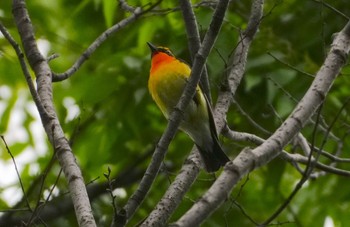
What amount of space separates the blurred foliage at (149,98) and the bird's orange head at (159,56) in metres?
0.09

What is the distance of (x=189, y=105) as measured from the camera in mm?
5297

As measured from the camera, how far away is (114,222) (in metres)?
3.43

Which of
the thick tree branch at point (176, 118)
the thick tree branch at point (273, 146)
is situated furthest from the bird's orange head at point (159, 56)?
the thick tree branch at point (273, 146)

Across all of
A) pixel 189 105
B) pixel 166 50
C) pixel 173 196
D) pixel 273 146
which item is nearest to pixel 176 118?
pixel 173 196

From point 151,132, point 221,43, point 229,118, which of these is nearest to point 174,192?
point 221,43

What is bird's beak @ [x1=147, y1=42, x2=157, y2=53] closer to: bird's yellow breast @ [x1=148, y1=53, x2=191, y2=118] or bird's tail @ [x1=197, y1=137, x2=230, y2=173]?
bird's yellow breast @ [x1=148, y1=53, x2=191, y2=118]

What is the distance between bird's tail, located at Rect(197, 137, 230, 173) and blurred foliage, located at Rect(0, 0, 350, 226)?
21cm

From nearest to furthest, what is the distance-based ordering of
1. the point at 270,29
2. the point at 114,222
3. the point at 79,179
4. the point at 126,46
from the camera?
1. the point at 114,222
2. the point at 79,179
3. the point at 270,29
4. the point at 126,46

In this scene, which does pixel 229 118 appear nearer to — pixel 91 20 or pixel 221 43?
pixel 221 43

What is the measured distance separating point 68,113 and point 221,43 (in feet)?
4.79

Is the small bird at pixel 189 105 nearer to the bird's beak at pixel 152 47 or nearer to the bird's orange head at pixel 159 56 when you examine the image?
the bird's orange head at pixel 159 56

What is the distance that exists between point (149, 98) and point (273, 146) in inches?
122

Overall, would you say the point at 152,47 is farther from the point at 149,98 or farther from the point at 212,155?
the point at 212,155

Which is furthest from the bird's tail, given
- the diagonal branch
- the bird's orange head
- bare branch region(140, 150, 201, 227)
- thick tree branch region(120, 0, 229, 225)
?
thick tree branch region(120, 0, 229, 225)
